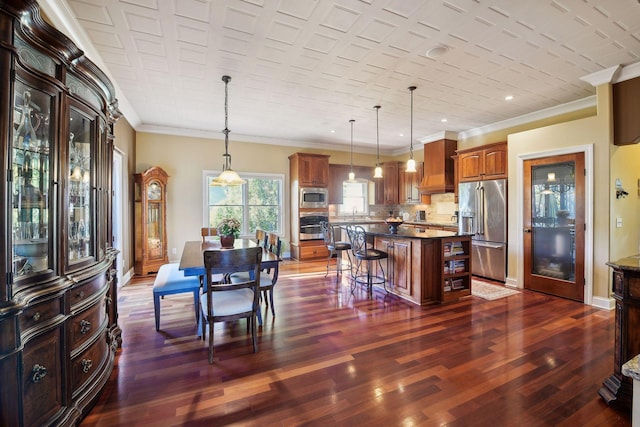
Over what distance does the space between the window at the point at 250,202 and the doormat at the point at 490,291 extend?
4.31 m

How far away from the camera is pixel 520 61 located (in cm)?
321

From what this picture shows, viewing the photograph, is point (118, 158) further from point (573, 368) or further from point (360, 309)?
point (573, 368)

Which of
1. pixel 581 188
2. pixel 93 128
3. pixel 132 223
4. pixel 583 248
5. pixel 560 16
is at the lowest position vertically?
pixel 583 248

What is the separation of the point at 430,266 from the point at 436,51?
2.53 m

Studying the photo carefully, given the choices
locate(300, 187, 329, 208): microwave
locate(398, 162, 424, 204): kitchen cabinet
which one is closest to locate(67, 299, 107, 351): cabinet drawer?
locate(300, 187, 329, 208): microwave

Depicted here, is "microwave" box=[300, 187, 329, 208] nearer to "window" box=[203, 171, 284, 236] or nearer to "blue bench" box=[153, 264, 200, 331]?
"window" box=[203, 171, 284, 236]

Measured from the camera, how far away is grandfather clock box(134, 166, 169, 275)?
17.3ft

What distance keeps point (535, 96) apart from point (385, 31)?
10.0 feet

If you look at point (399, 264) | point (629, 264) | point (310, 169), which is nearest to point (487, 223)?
point (399, 264)

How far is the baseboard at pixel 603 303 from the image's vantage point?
3594 millimetres

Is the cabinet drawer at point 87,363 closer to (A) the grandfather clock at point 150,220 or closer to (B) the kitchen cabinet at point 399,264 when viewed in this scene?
(B) the kitchen cabinet at point 399,264

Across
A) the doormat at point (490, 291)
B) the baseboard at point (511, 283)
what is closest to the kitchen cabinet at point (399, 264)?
the doormat at point (490, 291)

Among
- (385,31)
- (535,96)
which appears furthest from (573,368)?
(535,96)

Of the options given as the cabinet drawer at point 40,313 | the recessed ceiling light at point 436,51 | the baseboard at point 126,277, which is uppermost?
the recessed ceiling light at point 436,51
